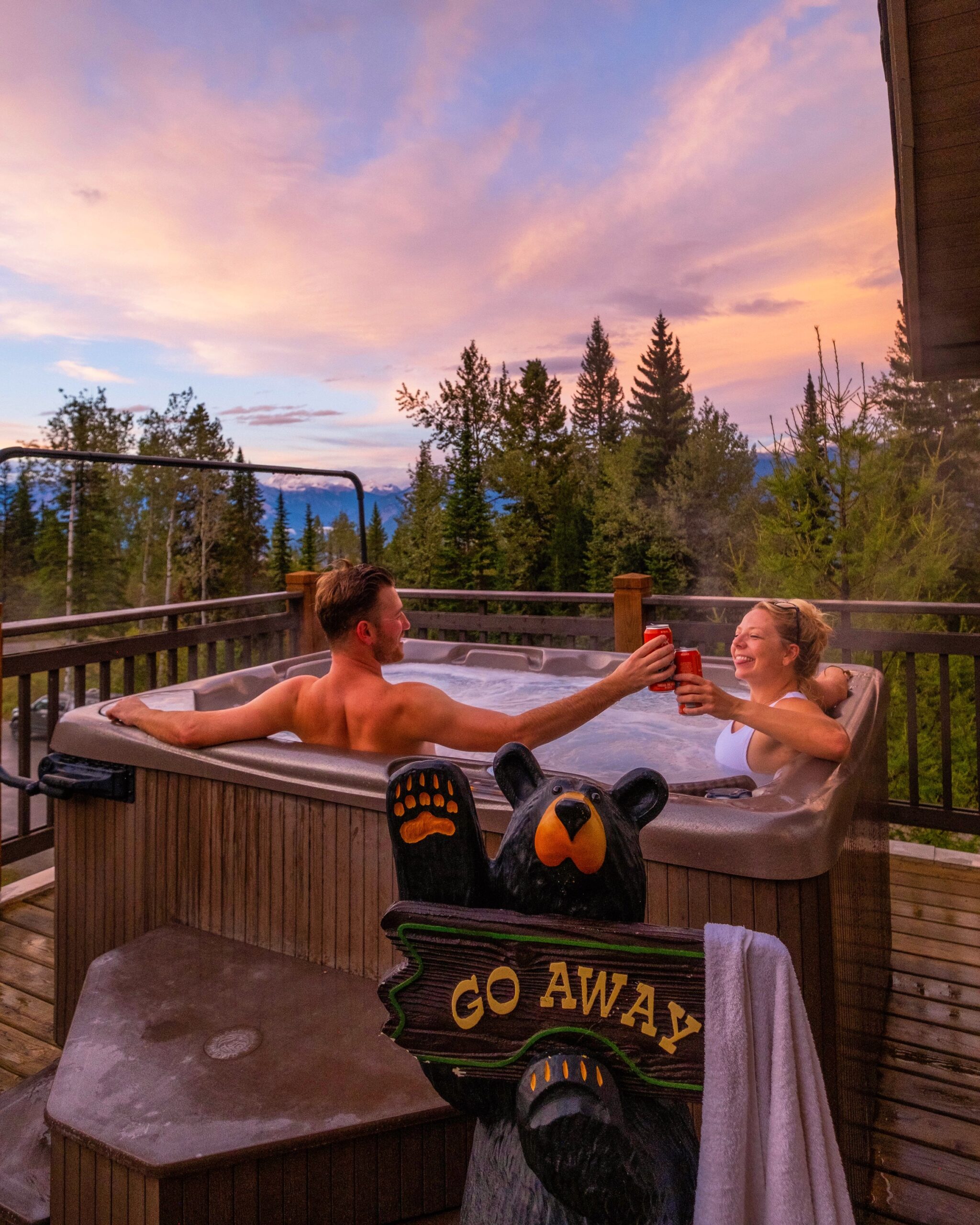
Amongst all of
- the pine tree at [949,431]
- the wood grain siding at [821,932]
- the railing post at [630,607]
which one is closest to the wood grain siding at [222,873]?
the wood grain siding at [821,932]

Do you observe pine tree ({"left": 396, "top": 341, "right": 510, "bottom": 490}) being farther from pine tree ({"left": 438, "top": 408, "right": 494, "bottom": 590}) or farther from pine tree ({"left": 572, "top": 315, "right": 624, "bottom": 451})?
pine tree ({"left": 572, "top": 315, "right": 624, "bottom": 451})

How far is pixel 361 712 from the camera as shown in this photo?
1.73m

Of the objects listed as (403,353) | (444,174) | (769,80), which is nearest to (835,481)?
(769,80)

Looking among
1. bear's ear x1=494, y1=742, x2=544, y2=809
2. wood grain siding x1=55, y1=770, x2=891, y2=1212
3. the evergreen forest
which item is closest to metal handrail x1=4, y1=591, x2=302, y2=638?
wood grain siding x1=55, y1=770, x2=891, y2=1212

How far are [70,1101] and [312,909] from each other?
473 mm

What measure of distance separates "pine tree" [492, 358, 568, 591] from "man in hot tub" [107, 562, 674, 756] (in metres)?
18.2

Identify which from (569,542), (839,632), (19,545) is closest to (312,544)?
(569,542)

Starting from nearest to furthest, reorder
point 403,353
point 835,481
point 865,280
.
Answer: point 835,481 → point 865,280 → point 403,353

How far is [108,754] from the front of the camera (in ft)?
5.84

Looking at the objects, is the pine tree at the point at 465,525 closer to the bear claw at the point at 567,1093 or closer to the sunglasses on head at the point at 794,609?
the sunglasses on head at the point at 794,609

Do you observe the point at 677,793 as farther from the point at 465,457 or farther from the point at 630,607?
the point at 465,457

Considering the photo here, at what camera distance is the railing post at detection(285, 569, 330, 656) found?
3.94 metres

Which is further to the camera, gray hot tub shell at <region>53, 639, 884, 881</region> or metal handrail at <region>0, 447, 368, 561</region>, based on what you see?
metal handrail at <region>0, 447, 368, 561</region>

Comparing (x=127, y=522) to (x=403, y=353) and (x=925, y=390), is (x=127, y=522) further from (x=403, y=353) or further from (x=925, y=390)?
(x=925, y=390)
